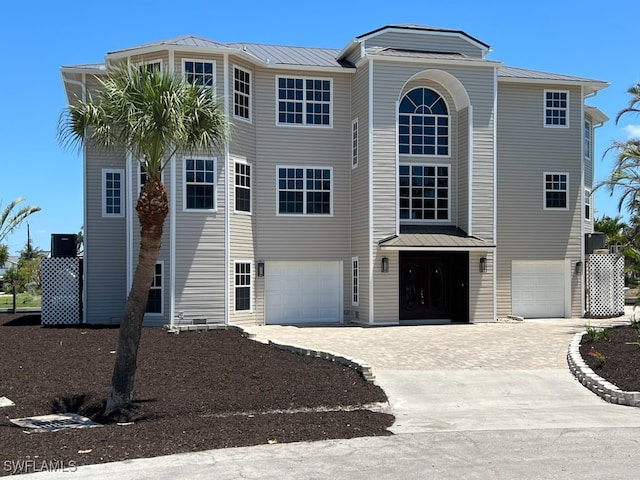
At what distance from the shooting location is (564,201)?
79.5 feet

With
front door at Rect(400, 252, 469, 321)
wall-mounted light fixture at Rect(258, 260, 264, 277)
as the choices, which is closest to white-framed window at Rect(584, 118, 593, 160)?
front door at Rect(400, 252, 469, 321)

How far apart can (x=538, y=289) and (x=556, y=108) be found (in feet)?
21.7

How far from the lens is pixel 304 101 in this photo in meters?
22.5

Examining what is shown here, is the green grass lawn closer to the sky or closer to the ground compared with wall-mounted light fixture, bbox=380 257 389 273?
closer to the ground

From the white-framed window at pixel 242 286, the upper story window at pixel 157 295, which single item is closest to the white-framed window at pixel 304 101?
the white-framed window at pixel 242 286

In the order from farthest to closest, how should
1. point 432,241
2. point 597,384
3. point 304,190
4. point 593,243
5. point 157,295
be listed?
point 593,243
point 304,190
point 432,241
point 157,295
point 597,384

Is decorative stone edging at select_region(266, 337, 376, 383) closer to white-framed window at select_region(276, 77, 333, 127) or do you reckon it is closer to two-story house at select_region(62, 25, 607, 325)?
two-story house at select_region(62, 25, 607, 325)

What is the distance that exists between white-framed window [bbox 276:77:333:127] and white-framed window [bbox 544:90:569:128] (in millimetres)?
7981

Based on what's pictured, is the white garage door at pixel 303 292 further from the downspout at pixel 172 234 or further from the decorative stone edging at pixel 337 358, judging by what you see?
the decorative stone edging at pixel 337 358

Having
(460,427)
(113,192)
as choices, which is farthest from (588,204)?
(460,427)

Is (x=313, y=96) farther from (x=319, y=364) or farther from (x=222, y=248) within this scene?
(x=319, y=364)

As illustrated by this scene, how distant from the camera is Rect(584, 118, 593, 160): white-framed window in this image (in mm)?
26094

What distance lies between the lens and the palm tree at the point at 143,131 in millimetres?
10367

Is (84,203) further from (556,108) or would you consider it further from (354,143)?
(556,108)
